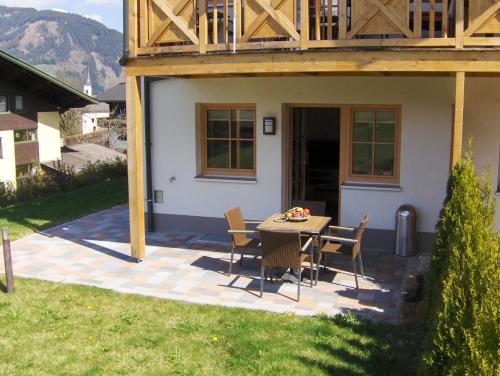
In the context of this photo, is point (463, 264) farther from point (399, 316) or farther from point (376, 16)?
point (376, 16)

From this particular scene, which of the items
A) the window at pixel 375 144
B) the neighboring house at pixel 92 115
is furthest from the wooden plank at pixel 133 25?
the neighboring house at pixel 92 115

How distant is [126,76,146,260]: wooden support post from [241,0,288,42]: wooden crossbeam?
5.90 ft

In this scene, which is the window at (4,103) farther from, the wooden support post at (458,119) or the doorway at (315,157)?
the wooden support post at (458,119)

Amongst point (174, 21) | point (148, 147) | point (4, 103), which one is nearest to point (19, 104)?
point (4, 103)

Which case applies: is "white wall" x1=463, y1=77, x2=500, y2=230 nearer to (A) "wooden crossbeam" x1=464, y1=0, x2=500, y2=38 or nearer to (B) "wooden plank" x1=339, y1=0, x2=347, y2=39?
(A) "wooden crossbeam" x1=464, y1=0, x2=500, y2=38

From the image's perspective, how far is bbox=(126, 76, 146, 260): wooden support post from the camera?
332 inches

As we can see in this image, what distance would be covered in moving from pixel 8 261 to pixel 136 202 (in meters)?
1.99

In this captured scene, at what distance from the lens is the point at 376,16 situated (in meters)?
7.24

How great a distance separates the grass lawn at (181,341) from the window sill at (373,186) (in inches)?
134

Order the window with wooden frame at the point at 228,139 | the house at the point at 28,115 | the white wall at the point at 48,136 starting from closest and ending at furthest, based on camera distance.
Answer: the window with wooden frame at the point at 228,139
the house at the point at 28,115
the white wall at the point at 48,136

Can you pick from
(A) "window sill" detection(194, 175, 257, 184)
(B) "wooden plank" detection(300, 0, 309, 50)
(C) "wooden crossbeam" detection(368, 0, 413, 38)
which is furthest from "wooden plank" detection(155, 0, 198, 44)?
(A) "window sill" detection(194, 175, 257, 184)

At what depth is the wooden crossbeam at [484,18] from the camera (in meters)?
6.85

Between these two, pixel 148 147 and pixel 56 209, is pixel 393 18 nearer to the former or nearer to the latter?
pixel 148 147

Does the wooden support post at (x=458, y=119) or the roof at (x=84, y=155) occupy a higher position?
the wooden support post at (x=458, y=119)
